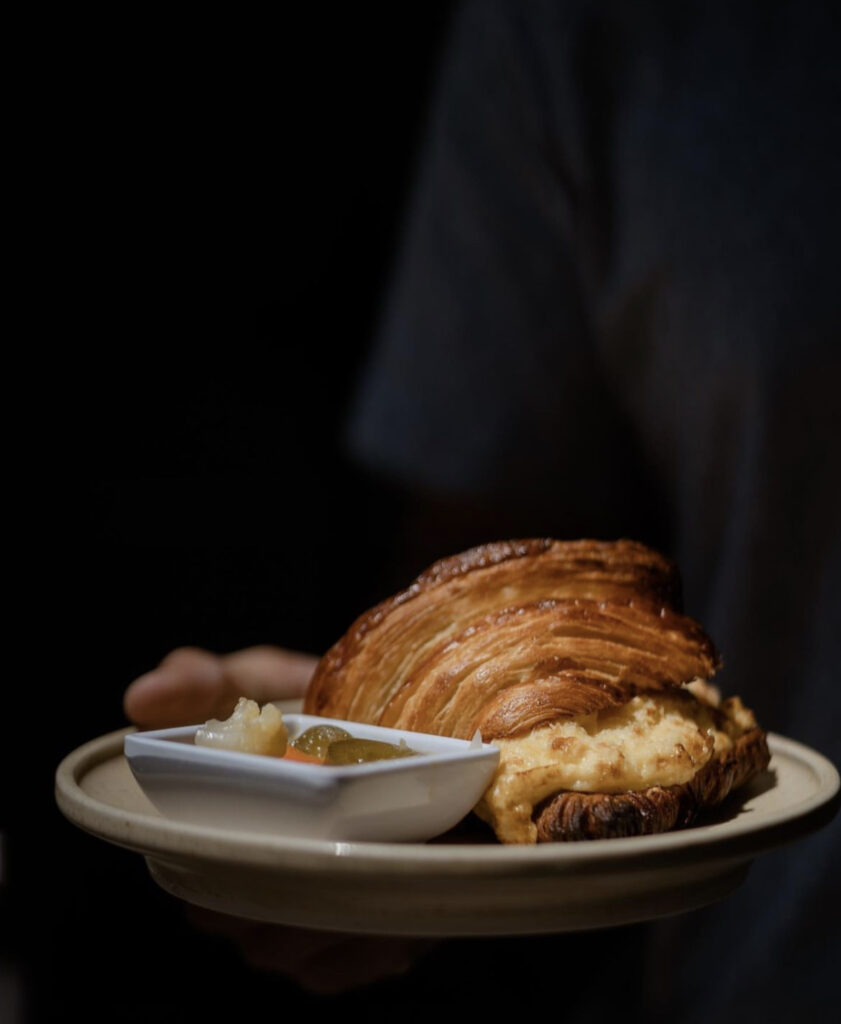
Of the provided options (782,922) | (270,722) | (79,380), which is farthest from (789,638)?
(79,380)

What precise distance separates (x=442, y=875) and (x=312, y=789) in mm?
125

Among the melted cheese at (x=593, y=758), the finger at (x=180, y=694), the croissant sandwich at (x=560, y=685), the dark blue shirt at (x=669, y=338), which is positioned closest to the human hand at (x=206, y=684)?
the finger at (x=180, y=694)

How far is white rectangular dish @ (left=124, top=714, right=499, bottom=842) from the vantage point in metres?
0.86

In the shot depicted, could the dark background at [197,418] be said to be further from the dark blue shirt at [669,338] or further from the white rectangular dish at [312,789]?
the white rectangular dish at [312,789]

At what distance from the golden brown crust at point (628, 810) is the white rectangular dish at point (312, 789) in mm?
71

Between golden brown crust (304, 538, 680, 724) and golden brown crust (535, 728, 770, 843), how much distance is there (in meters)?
0.22

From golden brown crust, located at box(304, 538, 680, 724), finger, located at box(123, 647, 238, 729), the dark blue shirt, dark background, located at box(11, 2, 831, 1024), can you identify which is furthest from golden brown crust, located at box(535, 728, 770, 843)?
dark background, located at box(11, 2, 831, 1024)

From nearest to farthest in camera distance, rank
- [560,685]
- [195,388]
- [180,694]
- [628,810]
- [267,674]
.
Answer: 1. [628,810]
2. [560,685]
3. [180,694]
4. [267,674]
5. [195,388]

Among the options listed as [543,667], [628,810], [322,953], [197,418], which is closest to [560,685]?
[543,667]

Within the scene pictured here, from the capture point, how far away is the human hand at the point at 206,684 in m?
1.31

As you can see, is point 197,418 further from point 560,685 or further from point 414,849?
point 414,849

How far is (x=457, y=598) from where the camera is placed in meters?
1.17

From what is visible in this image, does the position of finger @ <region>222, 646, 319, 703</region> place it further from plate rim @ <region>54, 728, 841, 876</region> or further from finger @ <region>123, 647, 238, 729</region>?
plate rim @ <region>54, 728, 841, 876</region>

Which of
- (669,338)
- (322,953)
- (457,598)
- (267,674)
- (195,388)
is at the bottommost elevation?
(322,953)
